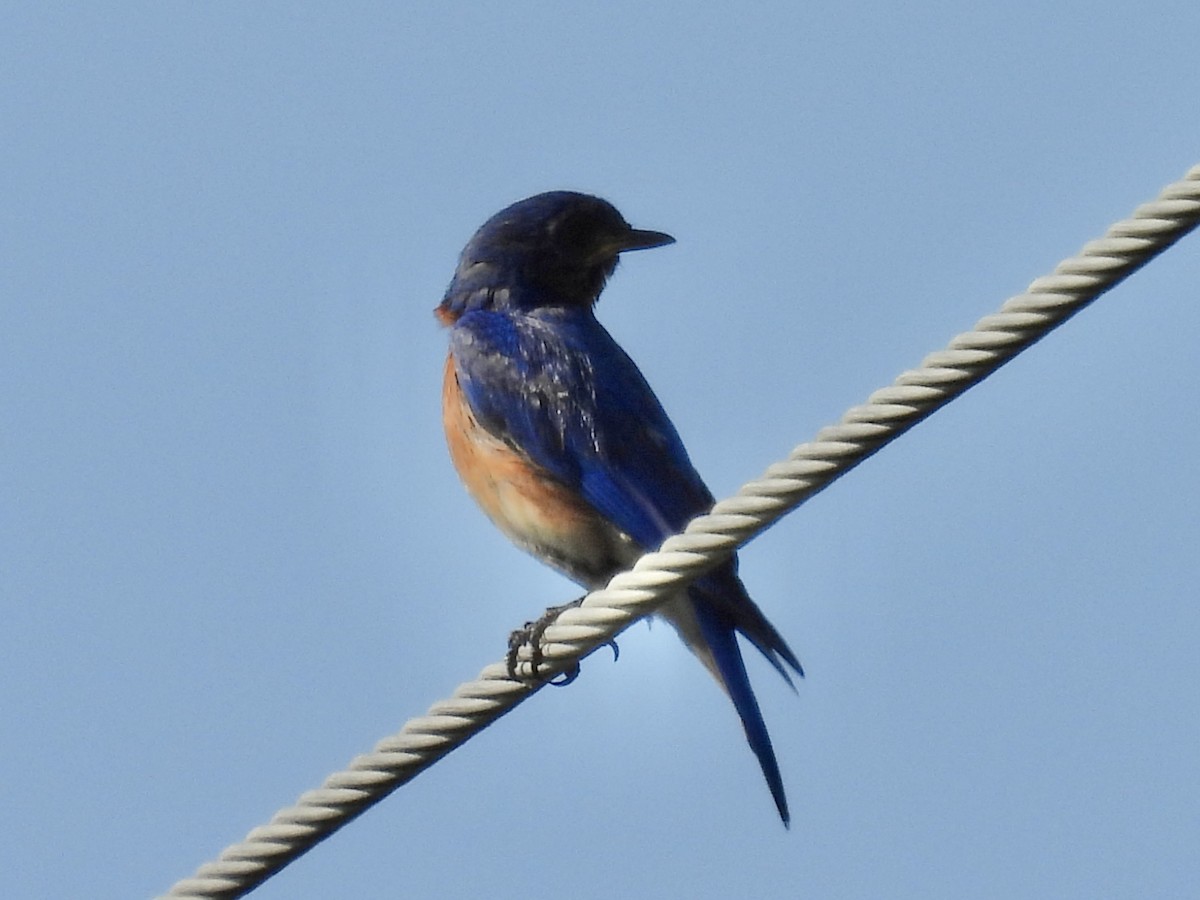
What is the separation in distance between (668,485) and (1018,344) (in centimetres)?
326

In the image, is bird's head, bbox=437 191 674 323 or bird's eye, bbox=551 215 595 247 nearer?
bird's head, bbox=437 191 674 323

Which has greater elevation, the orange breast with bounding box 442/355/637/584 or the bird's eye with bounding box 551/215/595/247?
the bird's eye with bounding box 551/215/595/247

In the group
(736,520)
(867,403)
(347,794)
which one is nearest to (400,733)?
(347,794)

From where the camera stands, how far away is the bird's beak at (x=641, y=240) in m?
8.36

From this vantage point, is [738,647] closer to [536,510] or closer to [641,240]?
[536,510]

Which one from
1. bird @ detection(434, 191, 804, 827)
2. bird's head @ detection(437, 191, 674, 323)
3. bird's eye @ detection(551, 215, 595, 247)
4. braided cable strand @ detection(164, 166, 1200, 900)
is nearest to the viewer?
braided cable strand @ detection(164, 166, 1200, 900)

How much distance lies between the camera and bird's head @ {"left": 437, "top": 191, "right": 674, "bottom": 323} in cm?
806

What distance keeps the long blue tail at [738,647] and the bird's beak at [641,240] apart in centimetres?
237

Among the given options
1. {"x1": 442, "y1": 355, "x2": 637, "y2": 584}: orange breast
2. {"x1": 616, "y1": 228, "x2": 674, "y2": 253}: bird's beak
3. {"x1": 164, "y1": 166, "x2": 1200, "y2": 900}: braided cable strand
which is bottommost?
{"x1": 164, "y1": 166, "x2": 1200, "y2": 900}: braided cable strand

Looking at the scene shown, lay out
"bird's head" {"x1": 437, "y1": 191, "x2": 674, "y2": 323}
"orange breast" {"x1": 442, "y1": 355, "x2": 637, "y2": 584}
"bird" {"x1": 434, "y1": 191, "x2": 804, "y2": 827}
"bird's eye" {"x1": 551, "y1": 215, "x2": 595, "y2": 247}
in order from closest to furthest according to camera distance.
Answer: "bird" {"x1": 434, "y1": 191, "x2": 804, "y2": 827} < "orange breast" {"x1": 442, "y1": 355, "x2": 637, "y2": 584} < "bird's head" {"x1": 437, "y1": 191, "x2": 674, "y2": 323} < "bird's eye" {"x1": 551, "y1": 215, "x2": 595, "y2": 247}

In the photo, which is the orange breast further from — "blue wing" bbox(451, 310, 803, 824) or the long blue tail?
the long blue tail

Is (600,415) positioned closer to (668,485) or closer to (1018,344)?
(668,485)

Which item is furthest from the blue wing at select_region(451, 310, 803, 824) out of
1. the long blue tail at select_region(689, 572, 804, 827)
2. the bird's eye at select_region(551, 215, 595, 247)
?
the bird's eye at select_region(551, 215, 595, 247)

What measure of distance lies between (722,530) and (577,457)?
2.86 meters
